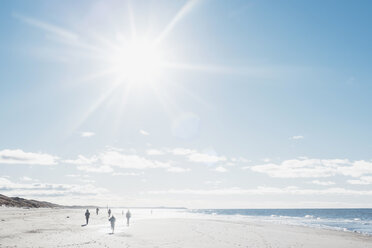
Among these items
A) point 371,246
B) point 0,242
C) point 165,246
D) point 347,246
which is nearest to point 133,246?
point 165,246

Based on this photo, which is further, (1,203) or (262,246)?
(1,203)

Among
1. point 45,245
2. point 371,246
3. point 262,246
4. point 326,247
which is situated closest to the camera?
point 45,245

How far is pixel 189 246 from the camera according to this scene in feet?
82.6

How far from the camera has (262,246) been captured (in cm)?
2673

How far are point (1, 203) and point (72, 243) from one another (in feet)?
308

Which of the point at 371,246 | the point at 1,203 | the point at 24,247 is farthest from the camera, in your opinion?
the point at 1,203

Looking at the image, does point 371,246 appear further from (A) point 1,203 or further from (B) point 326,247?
(A) point 1,203

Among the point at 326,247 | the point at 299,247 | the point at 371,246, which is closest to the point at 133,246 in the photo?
the point at 299,247

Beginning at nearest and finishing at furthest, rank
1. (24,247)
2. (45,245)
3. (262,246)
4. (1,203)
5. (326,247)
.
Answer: (24,247)
(45,245)
(262,246)
(326,247)
(1,203)

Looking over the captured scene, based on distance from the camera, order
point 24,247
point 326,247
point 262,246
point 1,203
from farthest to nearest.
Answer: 1. point 1,203
2. point 326,247
3. point 262,246
4. point 24,247

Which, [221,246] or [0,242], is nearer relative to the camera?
[0,242]

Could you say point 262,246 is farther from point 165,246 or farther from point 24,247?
point 24,247

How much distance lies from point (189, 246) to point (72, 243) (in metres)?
8.97

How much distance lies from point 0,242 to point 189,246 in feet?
45.9
